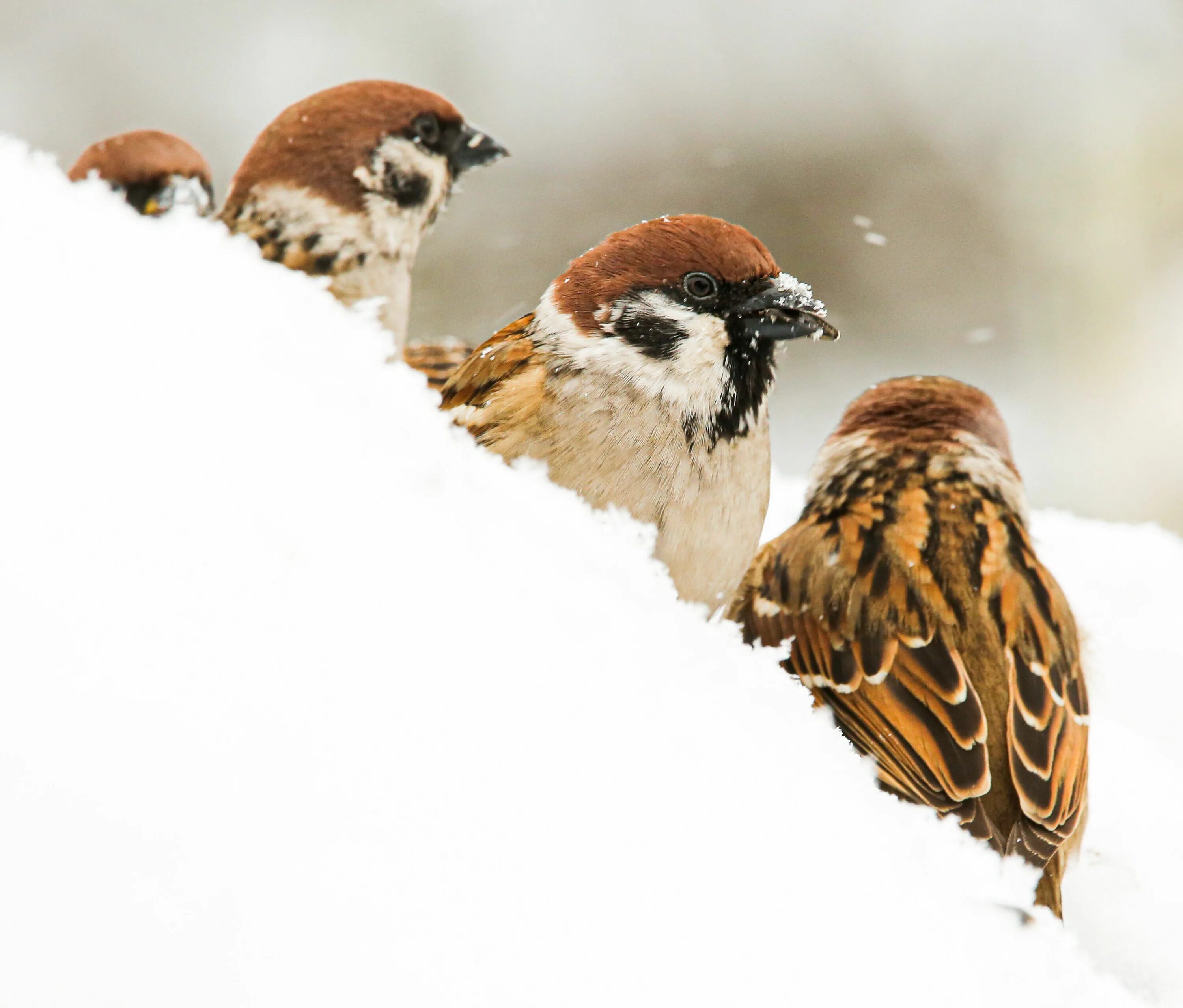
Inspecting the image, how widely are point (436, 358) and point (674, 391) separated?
3.40 ft

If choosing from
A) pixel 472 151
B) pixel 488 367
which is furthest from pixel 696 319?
pixel 472 151

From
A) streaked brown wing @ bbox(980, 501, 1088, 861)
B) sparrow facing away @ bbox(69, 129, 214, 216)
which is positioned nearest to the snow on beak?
streaked brown wing @ bbox(980, 501, 1088, 861)

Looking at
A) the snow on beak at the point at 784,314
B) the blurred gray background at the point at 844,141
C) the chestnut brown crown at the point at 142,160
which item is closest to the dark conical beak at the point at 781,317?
the snow on beak at the point at 784,314

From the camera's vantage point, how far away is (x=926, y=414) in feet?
6.19

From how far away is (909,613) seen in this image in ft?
4.97

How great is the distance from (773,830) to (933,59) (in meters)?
5.15

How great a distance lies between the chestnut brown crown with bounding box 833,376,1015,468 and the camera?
187 cm

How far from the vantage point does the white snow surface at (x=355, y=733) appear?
28.0 inches

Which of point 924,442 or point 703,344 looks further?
point 924,442

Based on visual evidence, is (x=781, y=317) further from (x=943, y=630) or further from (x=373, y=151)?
(x=373, y=151)

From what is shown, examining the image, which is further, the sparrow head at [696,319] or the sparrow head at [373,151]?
the sparrow head at [373,151]

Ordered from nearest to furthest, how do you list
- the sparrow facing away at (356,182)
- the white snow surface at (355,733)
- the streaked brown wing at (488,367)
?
the white snow surface at (355,733)
the streaked brown wing at (488,367)
the sparrow facing away at (356,182)

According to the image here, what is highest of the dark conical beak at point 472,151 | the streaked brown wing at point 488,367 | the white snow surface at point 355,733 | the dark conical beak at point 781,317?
the dark conical beak at point 472,151

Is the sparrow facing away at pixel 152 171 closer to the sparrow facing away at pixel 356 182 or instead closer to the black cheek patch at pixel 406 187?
the sparrow facing away at pixel 356 182
